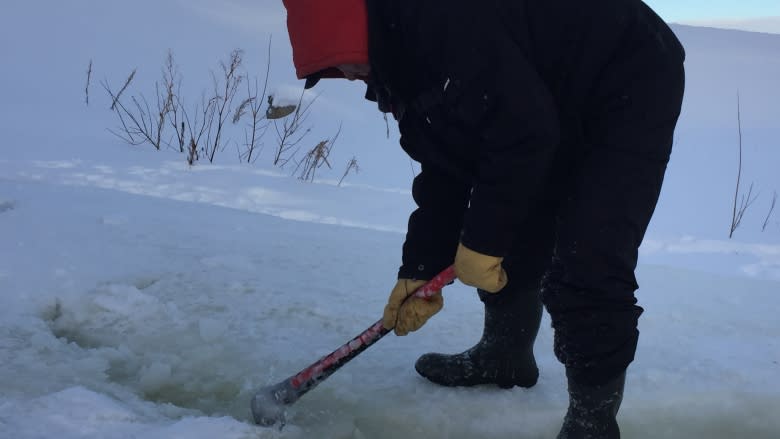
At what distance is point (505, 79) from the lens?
1130 millimetres

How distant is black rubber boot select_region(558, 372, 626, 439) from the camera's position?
1331 mm

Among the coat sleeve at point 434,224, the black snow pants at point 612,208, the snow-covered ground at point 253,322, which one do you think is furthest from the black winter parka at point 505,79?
the snow-covered ground at point 253,322

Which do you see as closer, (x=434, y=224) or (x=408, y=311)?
(x=408, y=311)

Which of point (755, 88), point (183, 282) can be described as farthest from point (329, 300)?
point (755, 88)

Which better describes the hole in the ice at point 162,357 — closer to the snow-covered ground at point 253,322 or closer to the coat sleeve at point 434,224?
the snow-covered ground at point 253,322

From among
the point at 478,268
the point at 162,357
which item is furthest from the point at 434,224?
the point at 162,357

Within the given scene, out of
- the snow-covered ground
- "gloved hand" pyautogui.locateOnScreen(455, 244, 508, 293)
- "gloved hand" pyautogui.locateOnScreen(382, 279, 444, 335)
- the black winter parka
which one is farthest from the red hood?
the snow-covered ground

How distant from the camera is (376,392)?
1.62m

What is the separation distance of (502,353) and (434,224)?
0.35 meters

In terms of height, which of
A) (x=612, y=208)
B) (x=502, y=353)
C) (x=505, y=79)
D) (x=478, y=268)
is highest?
(x=505, y=79)

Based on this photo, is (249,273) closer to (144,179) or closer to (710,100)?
(144,179)

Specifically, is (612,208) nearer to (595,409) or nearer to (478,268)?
(478,268)

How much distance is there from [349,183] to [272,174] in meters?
0.63

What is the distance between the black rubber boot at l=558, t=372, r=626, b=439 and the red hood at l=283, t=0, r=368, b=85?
29.5 inches
